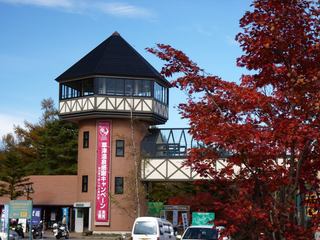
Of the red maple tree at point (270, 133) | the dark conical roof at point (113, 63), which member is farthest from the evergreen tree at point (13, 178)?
the red maple tree at point (270, 133)

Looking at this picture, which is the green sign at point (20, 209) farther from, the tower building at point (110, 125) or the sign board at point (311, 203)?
the tower building at point (110, 125)

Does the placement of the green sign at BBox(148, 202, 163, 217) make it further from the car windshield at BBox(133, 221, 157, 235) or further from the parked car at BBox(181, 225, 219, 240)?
the parked car at BBox(181, 225, 219, 240)

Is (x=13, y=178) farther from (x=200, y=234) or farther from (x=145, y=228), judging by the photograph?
(x=200, y=234)

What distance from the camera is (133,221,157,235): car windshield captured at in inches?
1018

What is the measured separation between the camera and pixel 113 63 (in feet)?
147

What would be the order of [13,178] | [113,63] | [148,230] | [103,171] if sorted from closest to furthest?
1. [148,230]
2. [103,171]
3. [113,63]
4. [13,178]

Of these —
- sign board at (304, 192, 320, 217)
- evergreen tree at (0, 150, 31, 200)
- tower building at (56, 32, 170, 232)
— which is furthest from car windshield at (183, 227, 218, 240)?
evergreen tree at (0, 150, 31, 200)

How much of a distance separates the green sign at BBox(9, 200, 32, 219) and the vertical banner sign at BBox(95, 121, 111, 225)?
2165 cm

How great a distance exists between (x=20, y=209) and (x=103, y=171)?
2207 centimetres

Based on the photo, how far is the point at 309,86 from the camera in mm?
7188

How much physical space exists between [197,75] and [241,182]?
1.56 m

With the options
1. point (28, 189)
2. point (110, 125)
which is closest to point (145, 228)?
point (110, 125)

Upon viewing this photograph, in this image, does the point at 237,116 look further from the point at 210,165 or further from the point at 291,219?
the point at 291,219

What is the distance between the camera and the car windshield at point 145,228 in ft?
84.8
